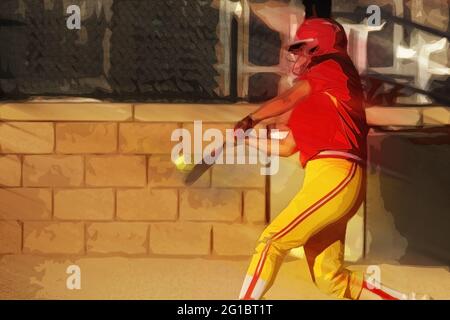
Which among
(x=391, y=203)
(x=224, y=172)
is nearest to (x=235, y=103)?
(x=224, y=172)

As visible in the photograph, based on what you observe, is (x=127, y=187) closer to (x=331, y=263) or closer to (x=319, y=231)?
(x=319, y=231)

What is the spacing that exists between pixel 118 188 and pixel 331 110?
47.2 inches

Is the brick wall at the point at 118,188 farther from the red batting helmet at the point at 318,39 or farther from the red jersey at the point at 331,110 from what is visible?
the red batting helmet at the point at 318,39

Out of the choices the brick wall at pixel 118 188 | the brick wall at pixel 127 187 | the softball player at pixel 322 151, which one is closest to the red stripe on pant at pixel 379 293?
the softball player at pixel 322 151

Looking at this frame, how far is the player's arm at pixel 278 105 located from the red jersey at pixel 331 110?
34 millimetres

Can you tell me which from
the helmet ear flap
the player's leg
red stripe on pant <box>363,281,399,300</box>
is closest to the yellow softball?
the player's leg

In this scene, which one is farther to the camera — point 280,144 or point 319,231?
point 280,144

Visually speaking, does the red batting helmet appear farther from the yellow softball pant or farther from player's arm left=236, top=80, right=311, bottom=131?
the yellow softball pant

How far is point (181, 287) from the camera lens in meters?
4.29

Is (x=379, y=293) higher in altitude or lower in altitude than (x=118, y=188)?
lower

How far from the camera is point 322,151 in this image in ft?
13.5

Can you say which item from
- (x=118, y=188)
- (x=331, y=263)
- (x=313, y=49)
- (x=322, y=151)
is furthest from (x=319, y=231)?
(x=118, y=188)
